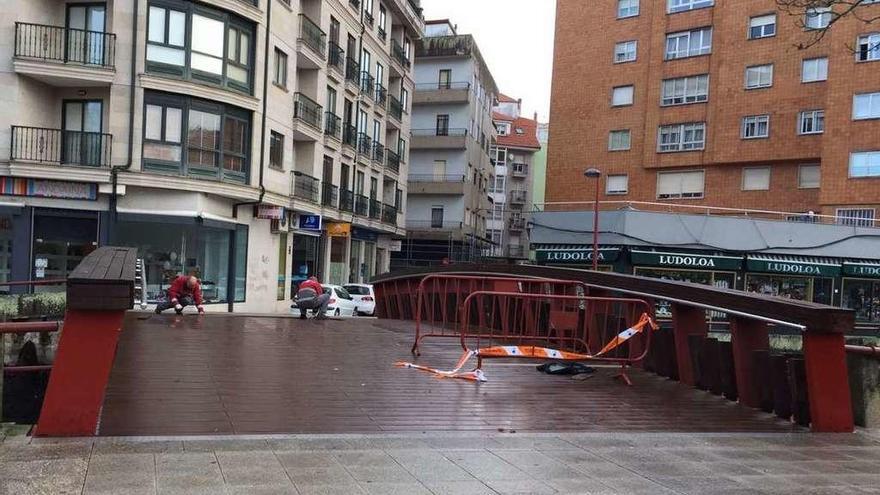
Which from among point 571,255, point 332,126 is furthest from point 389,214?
point 571,255

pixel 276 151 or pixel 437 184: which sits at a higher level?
pixel 437 184

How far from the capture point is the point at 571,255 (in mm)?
34594

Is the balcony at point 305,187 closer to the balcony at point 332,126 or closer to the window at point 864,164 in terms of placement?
the balcony at point 332,126

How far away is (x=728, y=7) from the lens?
3766 cm

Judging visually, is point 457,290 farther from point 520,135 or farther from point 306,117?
point 520,135

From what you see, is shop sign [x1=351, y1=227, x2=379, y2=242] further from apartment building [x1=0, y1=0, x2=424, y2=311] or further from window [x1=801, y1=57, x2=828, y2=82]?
window [x1=801, y1=57, x2=828, y2=82]

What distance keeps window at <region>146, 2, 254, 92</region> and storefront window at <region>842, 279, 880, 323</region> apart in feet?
94.0

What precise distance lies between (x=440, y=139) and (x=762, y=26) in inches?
911

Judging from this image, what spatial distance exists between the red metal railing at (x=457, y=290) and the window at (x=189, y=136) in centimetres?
889

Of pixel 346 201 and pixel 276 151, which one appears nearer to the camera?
pixel 276 151

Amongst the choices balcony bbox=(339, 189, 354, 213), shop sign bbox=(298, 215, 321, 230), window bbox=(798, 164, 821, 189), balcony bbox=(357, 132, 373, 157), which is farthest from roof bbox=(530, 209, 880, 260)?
balcony bbox=(357, 132, 373, 157)

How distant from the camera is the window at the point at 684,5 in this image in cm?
3841

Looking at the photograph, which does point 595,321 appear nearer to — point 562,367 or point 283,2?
point 562,367

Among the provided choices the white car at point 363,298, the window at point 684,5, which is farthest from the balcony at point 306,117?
the window at point 684,5
